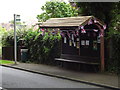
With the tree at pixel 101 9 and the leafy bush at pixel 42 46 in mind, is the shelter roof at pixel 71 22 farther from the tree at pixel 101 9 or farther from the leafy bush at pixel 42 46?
the leafy bush at pixel 42 46

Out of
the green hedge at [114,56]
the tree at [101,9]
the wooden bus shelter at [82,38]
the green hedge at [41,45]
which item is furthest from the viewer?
the green hedge at [41,45]

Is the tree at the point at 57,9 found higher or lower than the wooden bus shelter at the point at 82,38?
higher

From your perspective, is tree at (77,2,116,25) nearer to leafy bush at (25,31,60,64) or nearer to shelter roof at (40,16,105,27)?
shelter roof at (40,16,105,27)

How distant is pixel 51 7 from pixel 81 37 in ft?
22.0

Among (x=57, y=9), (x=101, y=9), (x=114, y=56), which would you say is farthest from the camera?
(x=57, y=9)

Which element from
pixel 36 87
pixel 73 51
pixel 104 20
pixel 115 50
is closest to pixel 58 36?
pixel 73 51

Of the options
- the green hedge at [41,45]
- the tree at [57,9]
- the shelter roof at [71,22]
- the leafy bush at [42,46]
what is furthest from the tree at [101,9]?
the tree at [57,9]

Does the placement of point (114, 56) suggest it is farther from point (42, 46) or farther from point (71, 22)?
point (42, 46)

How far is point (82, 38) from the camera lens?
14.2 meters

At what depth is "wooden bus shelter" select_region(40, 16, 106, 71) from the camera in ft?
41.5

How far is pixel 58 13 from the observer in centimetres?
1988

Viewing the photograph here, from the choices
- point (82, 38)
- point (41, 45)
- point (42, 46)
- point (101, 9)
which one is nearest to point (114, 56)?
point (82, 38)

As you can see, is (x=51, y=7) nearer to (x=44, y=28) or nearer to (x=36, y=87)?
(x=44, y=28)

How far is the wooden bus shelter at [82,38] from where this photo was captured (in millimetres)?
12656
